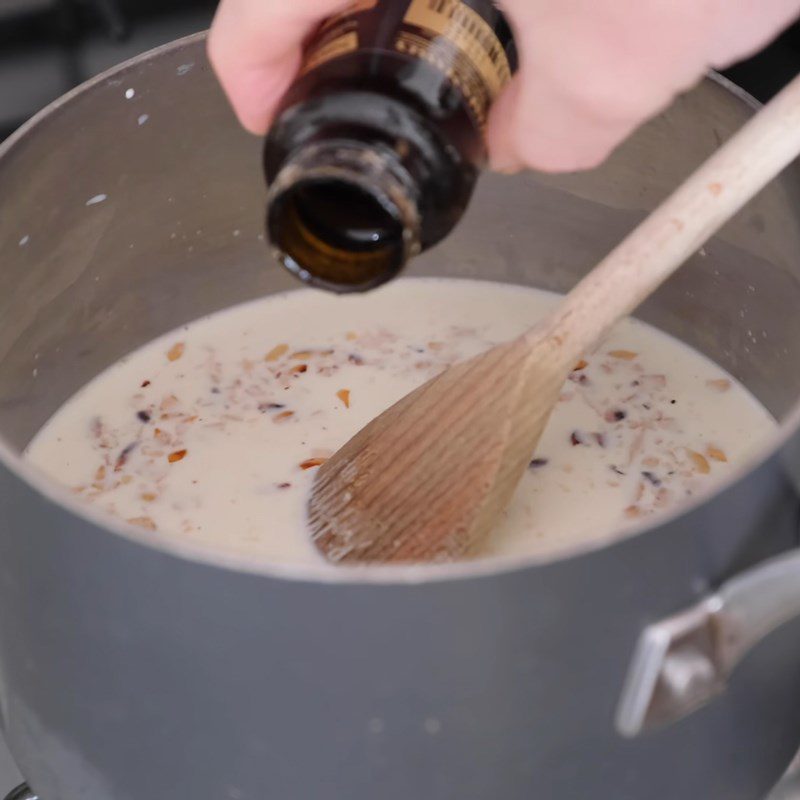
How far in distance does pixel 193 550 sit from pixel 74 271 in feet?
1.85

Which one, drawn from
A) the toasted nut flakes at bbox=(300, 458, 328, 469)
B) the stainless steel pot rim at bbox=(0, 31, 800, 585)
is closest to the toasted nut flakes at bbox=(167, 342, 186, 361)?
the toasted nut flakes at bbox=(300, 458, 328, 469)

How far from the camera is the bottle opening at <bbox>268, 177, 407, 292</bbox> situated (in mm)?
807

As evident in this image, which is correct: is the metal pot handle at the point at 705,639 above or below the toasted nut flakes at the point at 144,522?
above

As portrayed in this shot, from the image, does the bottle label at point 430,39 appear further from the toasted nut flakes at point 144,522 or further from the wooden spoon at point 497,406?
the toasted nut flakes at point 144,522

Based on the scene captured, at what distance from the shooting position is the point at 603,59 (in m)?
0.72

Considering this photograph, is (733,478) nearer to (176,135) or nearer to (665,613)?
(665,613)

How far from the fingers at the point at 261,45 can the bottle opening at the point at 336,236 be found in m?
0.08

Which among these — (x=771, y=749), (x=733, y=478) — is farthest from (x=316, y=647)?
(x=771, y=749)

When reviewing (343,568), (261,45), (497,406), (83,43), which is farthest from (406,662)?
(83,43)

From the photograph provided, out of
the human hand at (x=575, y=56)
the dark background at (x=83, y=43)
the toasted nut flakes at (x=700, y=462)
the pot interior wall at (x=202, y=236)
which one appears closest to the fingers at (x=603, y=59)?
the human hand at (x=575, y=56)

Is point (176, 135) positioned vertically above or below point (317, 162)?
below

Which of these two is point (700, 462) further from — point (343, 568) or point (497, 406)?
point (343, 568)

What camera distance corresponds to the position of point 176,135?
3.63 feet

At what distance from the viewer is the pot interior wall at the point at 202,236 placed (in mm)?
1008
